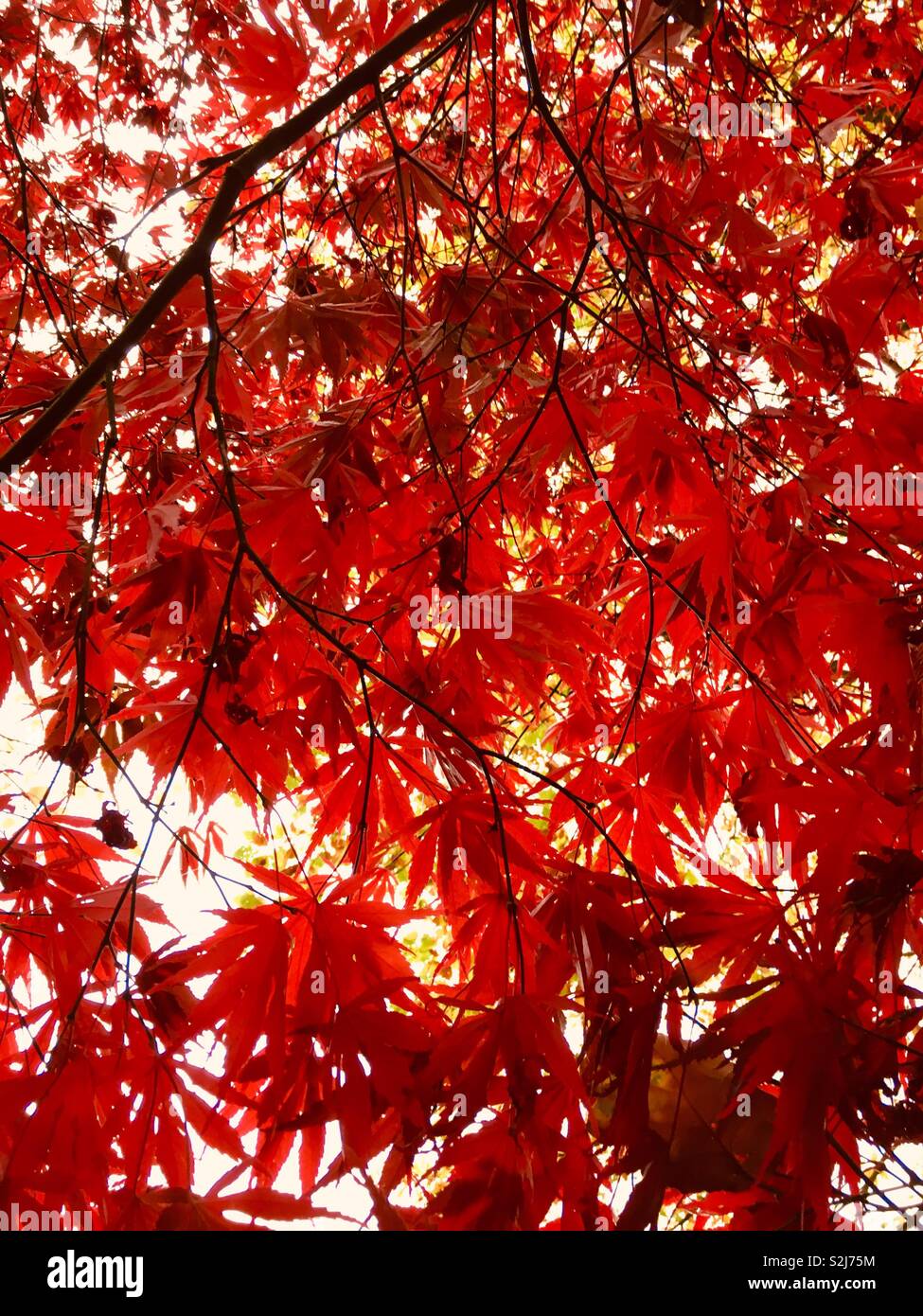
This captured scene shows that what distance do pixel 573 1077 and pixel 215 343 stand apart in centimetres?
80

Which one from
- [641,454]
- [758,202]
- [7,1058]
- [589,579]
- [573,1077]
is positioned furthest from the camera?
[758,202]

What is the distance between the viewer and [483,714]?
1420mm

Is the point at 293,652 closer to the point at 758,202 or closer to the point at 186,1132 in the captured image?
the point at 186,1132

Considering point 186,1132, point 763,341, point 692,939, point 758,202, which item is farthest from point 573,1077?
point 758,202

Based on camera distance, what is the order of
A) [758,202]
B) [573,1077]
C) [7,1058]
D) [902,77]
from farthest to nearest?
1. [902,77]
2. [758,202]
3. [7,1058]
4. [573,1077]

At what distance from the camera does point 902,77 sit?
278 cm

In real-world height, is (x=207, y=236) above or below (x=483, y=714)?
above

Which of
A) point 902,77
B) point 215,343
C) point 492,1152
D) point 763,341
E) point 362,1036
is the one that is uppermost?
point 902,77

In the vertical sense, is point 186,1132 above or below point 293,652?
below

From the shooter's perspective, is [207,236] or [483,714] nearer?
[207,236]

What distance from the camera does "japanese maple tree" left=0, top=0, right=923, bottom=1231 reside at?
90 centimetres

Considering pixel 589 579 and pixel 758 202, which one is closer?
pixel 589 579

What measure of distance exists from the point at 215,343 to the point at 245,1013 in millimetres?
689

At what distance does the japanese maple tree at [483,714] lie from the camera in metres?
0.90
